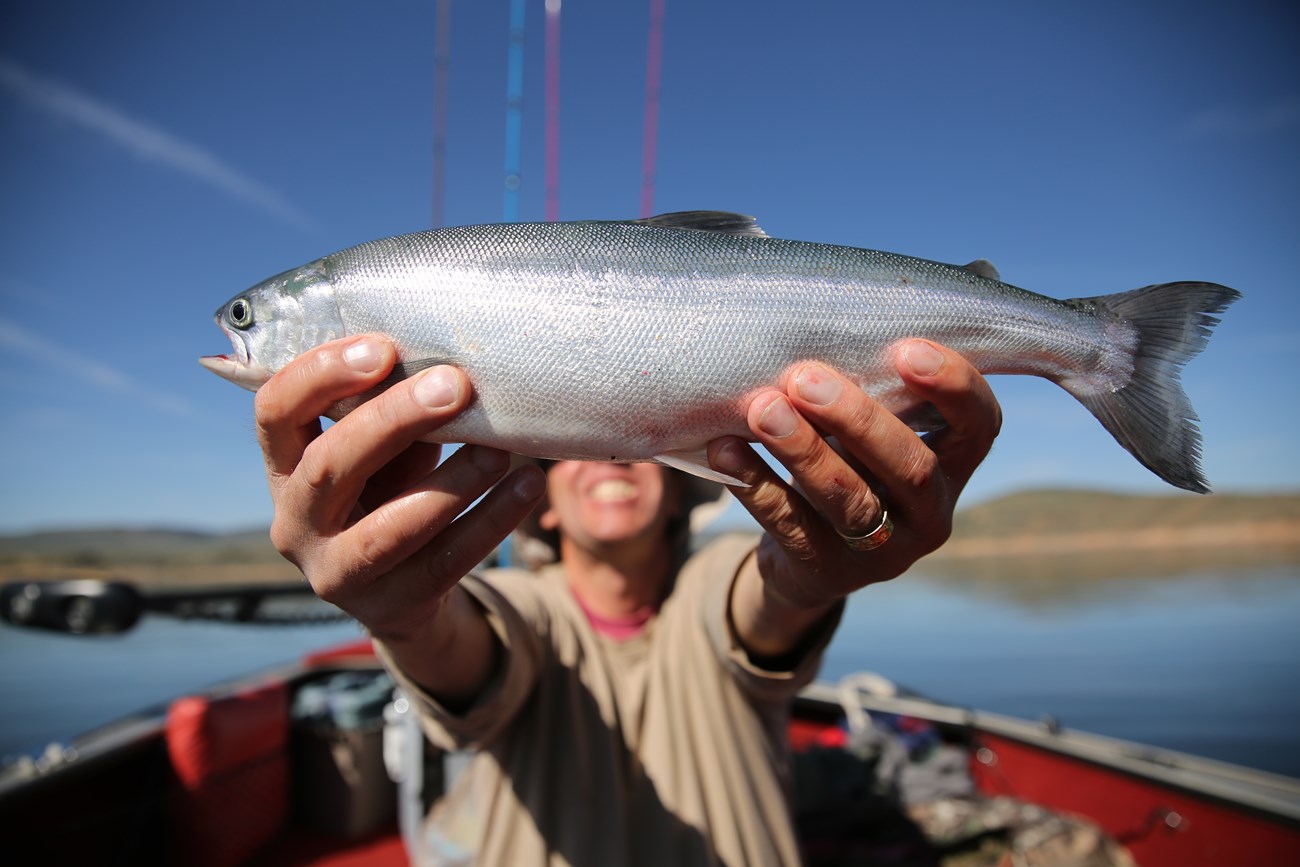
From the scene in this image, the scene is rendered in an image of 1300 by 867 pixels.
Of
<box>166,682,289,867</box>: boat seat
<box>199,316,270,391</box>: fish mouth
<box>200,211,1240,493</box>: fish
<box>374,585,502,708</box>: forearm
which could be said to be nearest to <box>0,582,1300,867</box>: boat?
<box>166,682,289,867</box>: boat seat

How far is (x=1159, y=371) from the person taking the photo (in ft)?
6.96

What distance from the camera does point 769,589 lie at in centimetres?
243

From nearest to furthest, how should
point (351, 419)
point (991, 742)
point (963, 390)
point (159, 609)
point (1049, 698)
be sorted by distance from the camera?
point (351, 419) → point (963, 390) → point (159, 609) → point (991, 742) → point (1049, 698)

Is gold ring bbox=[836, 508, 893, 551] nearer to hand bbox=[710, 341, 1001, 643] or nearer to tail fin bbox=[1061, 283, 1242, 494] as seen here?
hand bbox=[710, 341, 1001, 643]

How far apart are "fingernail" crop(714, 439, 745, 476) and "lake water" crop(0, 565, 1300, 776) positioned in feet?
12.8

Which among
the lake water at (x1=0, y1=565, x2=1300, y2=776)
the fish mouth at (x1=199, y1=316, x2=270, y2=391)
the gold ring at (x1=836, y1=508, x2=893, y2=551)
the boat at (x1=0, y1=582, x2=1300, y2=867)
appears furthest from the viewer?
the lake water at (x1=0, y1=565, x2=1300, y2=776)

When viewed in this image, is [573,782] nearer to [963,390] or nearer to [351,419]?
[351,419]

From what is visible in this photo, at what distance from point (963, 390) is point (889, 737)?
445 cm

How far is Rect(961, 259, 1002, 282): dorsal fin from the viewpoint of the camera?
7.09 ft

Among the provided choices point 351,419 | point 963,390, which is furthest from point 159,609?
point 963,390

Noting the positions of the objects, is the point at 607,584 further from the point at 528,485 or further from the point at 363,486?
the point at 363,486

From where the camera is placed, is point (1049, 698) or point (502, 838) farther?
point (1049, 698)

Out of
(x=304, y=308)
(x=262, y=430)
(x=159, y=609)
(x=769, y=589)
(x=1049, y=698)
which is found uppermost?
(x=304, y=308)

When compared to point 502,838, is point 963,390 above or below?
above
